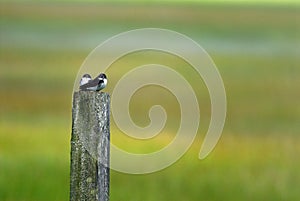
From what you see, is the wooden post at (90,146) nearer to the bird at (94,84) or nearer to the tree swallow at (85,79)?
the bird at (94,84)

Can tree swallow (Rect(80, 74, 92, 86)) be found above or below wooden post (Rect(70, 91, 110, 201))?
above

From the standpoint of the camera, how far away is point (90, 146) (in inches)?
169

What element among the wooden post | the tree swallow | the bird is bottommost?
the wooden post

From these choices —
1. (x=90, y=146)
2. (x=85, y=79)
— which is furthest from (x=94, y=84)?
(x=90, y=146)

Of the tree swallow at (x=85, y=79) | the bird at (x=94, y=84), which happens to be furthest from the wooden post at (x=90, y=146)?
the tree swallow at (x=85, y=79)

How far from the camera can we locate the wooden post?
427 cm

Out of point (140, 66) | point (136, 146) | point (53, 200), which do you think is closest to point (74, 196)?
point (53, 200)

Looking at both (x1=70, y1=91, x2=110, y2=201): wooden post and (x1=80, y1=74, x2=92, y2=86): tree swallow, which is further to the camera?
(x1=80, y1=74, x2=92, y2=86): tree swallow

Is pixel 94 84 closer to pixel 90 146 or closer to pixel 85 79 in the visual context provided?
pixel 85 79

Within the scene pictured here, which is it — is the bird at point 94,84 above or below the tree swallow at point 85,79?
below

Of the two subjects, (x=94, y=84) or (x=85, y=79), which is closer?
(x=94, y=84)

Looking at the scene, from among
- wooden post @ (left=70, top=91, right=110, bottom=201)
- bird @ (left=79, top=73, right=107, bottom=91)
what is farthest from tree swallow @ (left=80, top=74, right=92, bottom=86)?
wooden post @ (left=70, top=91, right=110, bottom=201)

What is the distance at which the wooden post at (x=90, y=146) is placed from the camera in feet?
14.0

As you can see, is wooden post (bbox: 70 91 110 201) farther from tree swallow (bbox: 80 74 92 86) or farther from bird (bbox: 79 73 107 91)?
tree swallow (bbox: 80 74 92 86)
